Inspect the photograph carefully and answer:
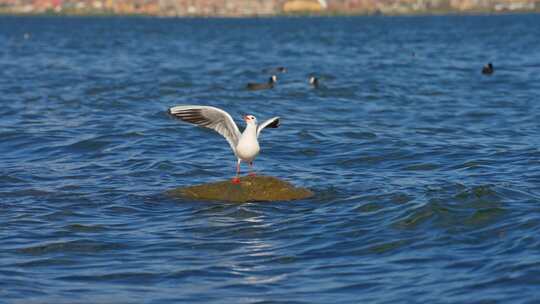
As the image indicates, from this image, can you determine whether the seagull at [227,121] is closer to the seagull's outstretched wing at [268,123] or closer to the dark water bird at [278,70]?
the seagull's outstretched wing at [268,123]

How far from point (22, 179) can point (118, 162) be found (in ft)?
8.19

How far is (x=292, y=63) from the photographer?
178ft

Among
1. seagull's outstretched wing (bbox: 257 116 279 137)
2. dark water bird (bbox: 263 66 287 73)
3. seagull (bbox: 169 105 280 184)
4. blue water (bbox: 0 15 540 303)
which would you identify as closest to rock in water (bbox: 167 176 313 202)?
seagull (bbox: 169 105 280 184)

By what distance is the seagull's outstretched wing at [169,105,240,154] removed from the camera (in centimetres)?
1515

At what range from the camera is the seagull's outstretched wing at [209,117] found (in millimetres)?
15148

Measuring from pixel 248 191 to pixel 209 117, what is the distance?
1.29m

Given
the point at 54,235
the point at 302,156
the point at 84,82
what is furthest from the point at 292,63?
the point at 54,235

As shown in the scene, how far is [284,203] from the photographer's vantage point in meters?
14.9

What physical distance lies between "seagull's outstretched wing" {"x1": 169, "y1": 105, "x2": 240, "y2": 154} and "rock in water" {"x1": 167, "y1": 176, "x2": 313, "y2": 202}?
0.81 metres

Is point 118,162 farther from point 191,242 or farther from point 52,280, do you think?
point 52,280

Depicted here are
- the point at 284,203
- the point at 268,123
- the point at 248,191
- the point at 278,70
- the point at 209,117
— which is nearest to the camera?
the point at 284,203

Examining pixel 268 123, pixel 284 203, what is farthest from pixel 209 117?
pixel 284 203

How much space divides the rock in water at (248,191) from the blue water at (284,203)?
0.29m

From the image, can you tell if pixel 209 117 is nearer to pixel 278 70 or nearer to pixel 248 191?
pixel 248 191
